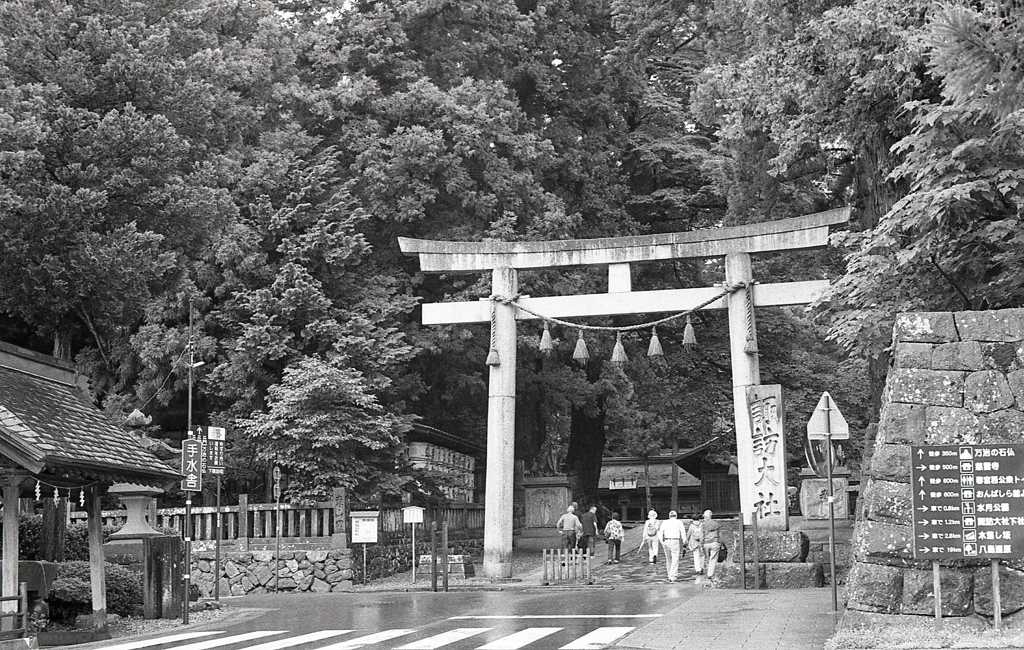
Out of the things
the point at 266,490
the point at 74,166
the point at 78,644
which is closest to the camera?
the point at 78,644

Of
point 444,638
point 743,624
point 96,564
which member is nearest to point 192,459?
point 96,564

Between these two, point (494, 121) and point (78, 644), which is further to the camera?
point (494, 121)

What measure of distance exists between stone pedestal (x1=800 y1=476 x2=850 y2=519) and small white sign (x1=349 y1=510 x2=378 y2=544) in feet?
39.7

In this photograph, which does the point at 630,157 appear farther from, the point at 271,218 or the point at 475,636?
the point at 475,636

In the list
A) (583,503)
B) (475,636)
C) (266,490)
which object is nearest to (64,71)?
(475,636)

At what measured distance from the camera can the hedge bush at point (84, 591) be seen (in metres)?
15.7

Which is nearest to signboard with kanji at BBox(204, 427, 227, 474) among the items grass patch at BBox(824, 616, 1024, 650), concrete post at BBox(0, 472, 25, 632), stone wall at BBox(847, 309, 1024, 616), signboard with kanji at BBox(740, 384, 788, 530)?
concrete post at BBox(0, 472, 25, 632)

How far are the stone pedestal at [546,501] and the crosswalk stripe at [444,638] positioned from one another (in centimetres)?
1955

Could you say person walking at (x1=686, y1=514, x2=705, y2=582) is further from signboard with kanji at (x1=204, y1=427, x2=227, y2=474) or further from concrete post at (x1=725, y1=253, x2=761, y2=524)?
signboard with kanji at (x1=204, y1=427, x2=227, y2=474)

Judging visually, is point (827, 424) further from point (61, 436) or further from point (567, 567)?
point (61, 436)

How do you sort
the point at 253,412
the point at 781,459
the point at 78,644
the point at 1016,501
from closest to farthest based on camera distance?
the point at 1016,501 → the point at 78,644 → the point at 781,459 → the point at 253,412

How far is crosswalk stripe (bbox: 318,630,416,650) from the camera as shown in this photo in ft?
41.7

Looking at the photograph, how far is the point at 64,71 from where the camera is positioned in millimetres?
17859

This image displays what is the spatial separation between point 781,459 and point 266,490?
13.0 meters
